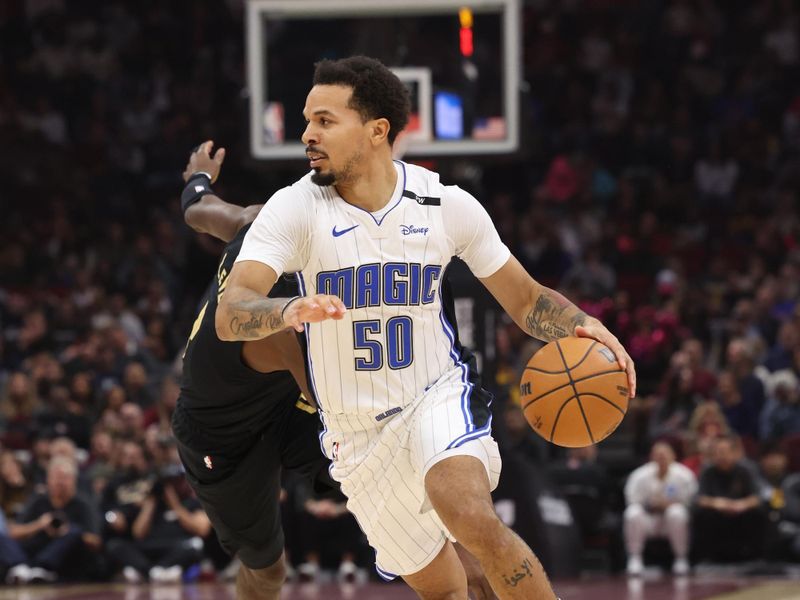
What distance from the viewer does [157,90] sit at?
771 inches

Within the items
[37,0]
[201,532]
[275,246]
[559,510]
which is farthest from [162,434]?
[37,0]

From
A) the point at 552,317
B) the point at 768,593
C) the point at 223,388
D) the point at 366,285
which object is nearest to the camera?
the point at 366,285

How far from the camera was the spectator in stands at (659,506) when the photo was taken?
11766 mm

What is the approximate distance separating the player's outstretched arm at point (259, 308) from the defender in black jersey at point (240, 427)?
0.97m

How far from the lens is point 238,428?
6.04m

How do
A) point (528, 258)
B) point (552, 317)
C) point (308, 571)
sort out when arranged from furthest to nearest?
point (528, 258) → point (308, 571) → point (552, 317)

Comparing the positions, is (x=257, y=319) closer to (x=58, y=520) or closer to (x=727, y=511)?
(x=58, y=520)

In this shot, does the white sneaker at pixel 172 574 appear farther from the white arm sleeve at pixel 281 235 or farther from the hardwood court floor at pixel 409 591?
the white arm sleeve at pixel 281 235

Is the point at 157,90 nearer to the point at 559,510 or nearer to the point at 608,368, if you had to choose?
the point at 559,510

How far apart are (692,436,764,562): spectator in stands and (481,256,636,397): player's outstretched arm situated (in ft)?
22.8

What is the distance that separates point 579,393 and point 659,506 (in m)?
7.24

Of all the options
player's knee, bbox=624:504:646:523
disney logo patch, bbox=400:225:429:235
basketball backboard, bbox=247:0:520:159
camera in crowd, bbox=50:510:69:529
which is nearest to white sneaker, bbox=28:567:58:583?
camera in crowd, bbox=50:510:69:529

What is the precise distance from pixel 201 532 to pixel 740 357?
5326 mm

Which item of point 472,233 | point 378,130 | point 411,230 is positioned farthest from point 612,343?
point 378,130
